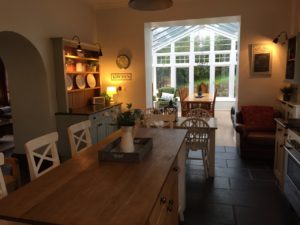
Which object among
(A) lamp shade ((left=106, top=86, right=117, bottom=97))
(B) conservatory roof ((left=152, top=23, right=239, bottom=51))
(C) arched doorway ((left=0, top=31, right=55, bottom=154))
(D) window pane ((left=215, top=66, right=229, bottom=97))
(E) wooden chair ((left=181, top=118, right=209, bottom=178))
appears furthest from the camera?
(D) window pane ((left=215, top=66, right=229, bottom=97))

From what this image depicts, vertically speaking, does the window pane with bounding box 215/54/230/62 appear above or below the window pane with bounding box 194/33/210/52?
below

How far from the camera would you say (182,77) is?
408 inches

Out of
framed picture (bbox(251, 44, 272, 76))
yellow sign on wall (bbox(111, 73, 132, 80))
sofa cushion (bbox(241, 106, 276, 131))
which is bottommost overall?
sofa cushion (bbox(241, 106, 276, 131))

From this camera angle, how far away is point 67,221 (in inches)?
Result: 45.8

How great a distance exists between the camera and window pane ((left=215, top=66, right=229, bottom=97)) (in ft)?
32.7

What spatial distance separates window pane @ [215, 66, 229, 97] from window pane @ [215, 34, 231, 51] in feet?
2.51

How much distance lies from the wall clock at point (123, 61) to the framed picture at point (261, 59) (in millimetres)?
2618

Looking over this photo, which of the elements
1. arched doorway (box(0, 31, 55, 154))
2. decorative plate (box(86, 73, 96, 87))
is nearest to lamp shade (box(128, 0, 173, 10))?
arched doorway (box(0, 31, 55, 154))

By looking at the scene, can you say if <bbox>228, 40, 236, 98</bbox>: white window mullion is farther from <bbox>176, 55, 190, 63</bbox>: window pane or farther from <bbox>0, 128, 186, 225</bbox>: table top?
<bbox>0, 128, 186, 225</bbox>: table top

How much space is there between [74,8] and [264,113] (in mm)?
4166

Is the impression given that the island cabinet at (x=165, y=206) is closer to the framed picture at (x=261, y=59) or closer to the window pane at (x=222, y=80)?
the framed picture at (x=261, y=59)

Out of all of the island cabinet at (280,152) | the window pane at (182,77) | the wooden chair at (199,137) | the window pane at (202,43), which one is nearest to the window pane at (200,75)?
the window pane at (182,77)

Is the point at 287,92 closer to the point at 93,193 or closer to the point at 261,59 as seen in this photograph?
the point at 261,59

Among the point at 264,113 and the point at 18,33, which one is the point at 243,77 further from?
the point at 18,33
